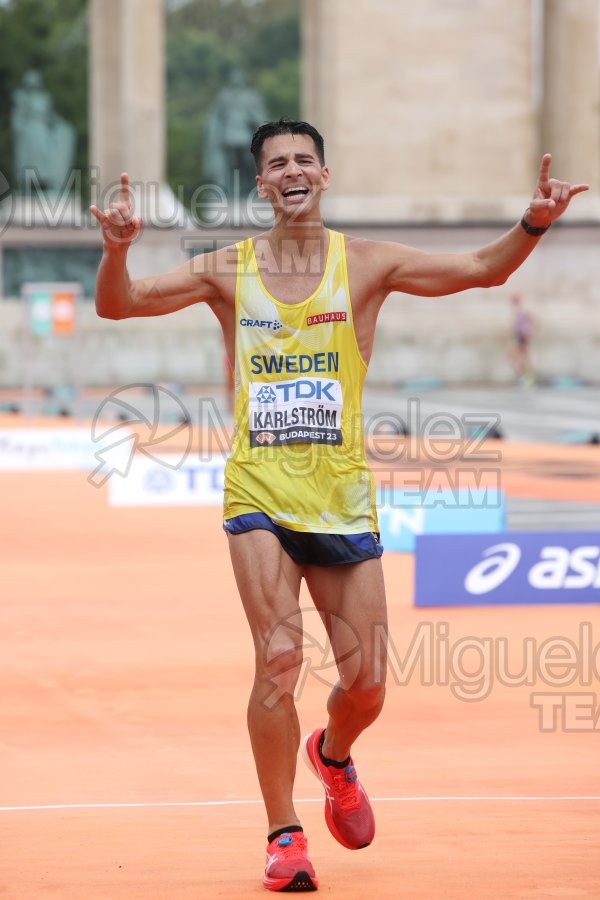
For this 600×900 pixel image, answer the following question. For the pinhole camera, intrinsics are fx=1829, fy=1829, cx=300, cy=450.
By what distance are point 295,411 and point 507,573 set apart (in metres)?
6.00

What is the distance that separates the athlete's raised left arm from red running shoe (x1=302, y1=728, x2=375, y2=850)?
4.96 ft

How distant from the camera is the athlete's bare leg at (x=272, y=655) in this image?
5316 millimetres

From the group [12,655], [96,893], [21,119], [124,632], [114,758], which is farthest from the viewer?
[21,119]

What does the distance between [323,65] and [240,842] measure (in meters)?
33.1

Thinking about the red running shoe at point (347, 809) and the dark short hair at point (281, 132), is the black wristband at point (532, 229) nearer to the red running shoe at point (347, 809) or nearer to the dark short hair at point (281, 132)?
the dark short hair at point (281, 132)

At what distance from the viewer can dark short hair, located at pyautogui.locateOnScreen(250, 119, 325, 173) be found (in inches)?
219

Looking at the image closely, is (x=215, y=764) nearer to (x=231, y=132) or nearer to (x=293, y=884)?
(x=293, y=884)

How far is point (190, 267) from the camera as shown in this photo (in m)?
5.63

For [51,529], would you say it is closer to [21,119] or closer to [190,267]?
[190,267]

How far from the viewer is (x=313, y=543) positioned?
5.41m

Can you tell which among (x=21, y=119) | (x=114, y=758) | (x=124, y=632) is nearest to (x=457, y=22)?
(x=21, y=119)

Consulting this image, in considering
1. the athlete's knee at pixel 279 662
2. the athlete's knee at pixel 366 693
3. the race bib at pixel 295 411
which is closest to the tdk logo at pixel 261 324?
the race bib at pixel 295 411

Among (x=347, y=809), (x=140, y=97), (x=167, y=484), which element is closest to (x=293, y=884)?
(x=347, y=809)

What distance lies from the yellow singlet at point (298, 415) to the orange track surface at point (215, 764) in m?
1.10
